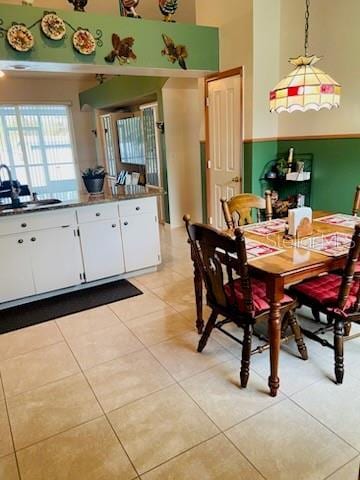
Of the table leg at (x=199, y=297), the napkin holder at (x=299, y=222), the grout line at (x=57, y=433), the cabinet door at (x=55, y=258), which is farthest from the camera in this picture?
the cabinet door at (x=55, y=258)

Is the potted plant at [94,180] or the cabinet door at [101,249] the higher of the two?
the potted plant at [94,180]

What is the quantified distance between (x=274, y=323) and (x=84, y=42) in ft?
10.9

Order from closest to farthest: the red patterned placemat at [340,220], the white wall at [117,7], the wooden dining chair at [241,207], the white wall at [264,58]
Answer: the red patterned placemat at [340,220], the wooden dining chair at [241,207], the white wall at [264,58], the white wall at [117,7]

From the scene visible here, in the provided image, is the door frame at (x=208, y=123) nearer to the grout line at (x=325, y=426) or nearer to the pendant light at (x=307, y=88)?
the pendant light at (x=307, y=88)

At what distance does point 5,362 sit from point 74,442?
1004 mm

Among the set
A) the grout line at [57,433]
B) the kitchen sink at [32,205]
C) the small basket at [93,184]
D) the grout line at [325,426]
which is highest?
the small basket at [93,184]

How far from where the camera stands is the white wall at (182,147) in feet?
18.1

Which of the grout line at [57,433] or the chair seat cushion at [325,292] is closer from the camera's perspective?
the grout line at [57,433]

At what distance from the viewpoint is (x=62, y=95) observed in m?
8.04

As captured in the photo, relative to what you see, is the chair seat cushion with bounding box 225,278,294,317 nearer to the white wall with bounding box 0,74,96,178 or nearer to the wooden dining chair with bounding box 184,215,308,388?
the wooden dining chair with bounding box 184,215,308,388

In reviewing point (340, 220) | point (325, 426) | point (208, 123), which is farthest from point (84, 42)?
point (325, 426)

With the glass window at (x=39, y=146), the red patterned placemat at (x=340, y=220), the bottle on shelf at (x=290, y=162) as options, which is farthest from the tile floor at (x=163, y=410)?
the glass window at (x=39, y=146)

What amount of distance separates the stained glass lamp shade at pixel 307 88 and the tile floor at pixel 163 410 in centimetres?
162

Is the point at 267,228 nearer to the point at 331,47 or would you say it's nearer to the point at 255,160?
the point at 255,160
